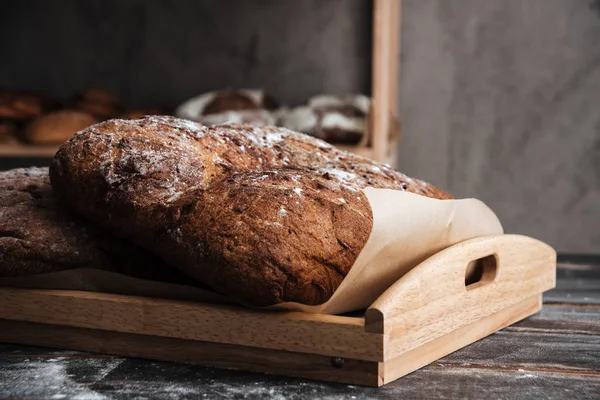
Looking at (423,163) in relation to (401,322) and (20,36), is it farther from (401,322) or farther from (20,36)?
(401,322)

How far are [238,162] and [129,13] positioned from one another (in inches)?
82.6

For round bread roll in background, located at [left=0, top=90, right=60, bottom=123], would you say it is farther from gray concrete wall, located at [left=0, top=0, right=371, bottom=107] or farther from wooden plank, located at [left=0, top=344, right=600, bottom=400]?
wooden plank, located at [left=0, top=344, right=600, bottom=400]

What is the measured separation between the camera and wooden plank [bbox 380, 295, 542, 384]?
84cm

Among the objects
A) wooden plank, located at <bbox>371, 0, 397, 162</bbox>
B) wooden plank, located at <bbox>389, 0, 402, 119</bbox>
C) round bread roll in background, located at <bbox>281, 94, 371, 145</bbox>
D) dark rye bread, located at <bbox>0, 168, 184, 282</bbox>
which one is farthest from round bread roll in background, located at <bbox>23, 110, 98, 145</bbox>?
Result: dark rye bread, located at <bbox>0, 168, 184, 282</bbox>

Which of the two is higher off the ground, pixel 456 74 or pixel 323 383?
pixel 456 74

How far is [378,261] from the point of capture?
93 centimetres

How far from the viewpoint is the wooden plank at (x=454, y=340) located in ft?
2.76

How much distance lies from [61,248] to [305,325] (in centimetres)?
36

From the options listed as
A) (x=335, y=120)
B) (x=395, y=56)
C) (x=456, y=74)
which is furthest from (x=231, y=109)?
(x=456, y=74)

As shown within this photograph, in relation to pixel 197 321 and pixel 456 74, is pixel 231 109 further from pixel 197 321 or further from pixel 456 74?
pixel 197 321

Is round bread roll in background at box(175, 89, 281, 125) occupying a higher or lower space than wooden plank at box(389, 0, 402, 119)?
lower

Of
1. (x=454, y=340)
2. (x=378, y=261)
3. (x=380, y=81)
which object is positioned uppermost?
(x=380, y=81)

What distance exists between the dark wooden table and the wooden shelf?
162 centimetres

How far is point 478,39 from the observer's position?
2811mm
